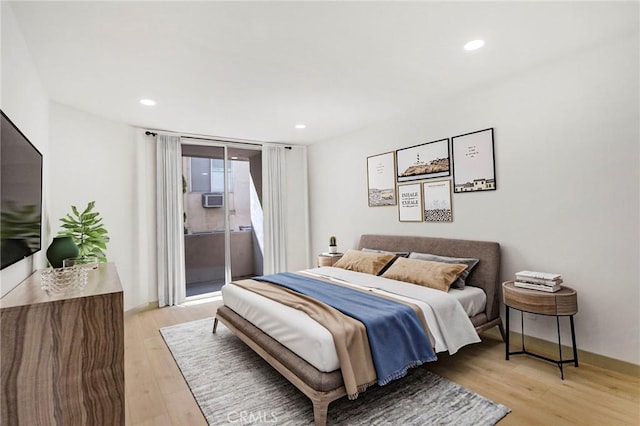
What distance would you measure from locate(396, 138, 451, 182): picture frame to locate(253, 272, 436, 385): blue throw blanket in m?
1.86

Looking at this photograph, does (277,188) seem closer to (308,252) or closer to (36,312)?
(308,252)

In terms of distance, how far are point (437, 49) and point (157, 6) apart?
79.8 inches

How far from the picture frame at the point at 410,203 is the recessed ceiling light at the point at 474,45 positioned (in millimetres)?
1785

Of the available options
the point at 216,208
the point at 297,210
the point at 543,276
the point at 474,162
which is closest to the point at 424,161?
the point at 474,162

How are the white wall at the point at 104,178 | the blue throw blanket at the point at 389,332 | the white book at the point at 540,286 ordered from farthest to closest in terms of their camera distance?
the white wall at the point at 104,178 → the white book at the point at 540,286 → the blue throw blanket at the point at 389,332

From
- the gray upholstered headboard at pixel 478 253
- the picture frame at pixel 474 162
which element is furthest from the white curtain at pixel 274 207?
the picture frame at pixel 474 162

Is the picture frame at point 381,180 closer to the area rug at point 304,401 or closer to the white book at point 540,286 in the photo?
the white book at point 540,286

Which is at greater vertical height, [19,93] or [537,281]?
[19,93]

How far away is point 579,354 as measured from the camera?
2.72 metres

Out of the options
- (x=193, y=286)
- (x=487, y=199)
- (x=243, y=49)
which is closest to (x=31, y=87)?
(x=243, y=49)

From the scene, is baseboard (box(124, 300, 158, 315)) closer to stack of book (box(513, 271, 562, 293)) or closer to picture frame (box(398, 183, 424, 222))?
picture frame (box(398, 183, 424, 222))

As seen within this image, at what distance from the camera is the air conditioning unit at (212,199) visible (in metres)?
5.32

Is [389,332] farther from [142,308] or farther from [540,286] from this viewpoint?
[142,308]

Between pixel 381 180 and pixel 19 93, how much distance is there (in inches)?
150
